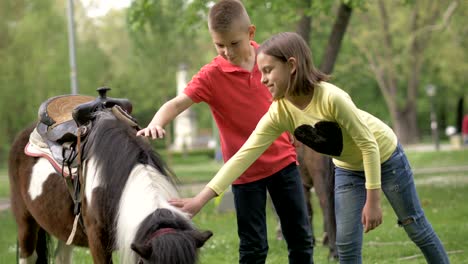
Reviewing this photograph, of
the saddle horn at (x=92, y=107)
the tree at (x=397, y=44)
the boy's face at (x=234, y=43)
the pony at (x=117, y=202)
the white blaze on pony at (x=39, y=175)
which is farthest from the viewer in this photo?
the tree at (x=397, y=44)

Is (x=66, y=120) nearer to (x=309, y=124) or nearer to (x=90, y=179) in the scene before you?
(x=90, y=179)

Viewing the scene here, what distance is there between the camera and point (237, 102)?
16.2 feet

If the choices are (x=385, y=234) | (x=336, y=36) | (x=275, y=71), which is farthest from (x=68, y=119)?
(x=336, y=36)

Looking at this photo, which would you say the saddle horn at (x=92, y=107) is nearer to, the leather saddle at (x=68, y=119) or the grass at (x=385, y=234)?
the leather saddle at (x=68, y=119)

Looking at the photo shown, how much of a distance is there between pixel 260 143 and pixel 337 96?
544 millimetres

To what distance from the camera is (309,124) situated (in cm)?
434

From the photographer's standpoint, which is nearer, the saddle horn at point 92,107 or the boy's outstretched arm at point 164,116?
the boy's outstretched arm at point 164,116

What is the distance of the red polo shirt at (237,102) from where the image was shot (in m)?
4.88

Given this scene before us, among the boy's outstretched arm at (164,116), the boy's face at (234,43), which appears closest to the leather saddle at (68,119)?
the boy's outstretched arm at (164,116)

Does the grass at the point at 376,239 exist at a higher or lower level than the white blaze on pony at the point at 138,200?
lower

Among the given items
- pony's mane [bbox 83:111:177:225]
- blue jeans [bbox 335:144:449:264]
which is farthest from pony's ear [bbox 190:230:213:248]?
blue jeans [bbox 335:144:449:264]

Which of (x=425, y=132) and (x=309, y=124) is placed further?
(x=425, y=132)

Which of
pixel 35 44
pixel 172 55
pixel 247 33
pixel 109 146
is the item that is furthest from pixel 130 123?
pixel 35 44

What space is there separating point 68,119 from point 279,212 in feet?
6.29
